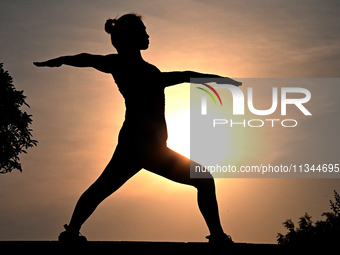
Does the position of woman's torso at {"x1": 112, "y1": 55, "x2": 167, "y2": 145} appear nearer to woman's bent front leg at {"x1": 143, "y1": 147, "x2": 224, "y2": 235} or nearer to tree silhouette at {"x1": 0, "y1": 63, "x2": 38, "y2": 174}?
woman's bent front leg at {"x1": 143, "y1": 147, "x2": 224, "y2": 235}

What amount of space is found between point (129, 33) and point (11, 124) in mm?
15054

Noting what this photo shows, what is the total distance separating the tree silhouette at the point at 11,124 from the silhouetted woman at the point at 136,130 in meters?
14.4

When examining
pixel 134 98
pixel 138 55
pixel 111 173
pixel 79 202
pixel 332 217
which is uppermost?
pixel 332 217

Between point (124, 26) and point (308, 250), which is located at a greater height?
point (124, 26)

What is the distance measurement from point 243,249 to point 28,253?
2934 millimetres

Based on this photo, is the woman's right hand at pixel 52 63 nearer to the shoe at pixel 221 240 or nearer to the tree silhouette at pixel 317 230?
the shoe at pixel 221 240

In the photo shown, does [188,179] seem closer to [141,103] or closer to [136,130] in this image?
[136,130]

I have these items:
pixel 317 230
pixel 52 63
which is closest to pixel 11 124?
pixel 52 63

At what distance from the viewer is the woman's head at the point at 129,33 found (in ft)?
21.9

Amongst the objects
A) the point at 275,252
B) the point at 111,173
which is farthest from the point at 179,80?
the point at 275,252

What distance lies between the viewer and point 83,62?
21.3 ft

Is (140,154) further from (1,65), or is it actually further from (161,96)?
(1,65)

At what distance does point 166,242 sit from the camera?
6801mm

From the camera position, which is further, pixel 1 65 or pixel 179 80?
pixel 1 65
